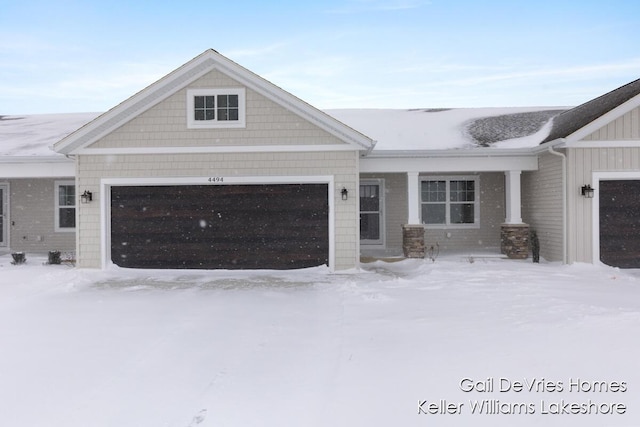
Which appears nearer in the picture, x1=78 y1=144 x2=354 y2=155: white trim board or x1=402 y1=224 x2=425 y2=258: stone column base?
x1=78 y1=144 x2=354 y2=155: white trim board

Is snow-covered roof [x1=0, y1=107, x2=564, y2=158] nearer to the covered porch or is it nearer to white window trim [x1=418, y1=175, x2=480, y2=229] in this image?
the covered porch

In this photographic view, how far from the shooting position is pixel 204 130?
505 inches

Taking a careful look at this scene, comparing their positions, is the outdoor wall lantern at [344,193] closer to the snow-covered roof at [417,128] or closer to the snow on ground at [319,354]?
the snow-covered roof at [417,128]

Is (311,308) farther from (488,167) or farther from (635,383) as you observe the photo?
(488,167)

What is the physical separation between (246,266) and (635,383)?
31.9ft

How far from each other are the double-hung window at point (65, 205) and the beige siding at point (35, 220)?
0.59 feet

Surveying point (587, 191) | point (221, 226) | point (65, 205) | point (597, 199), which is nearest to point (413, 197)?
point (587, 191)

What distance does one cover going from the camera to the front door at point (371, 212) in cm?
1684

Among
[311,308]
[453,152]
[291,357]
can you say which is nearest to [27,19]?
[453,152]

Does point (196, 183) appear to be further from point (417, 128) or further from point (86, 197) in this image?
point (417, 128)

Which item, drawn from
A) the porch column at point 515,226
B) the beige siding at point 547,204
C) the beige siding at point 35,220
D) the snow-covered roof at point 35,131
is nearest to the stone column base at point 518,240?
the porch column at point 515,226

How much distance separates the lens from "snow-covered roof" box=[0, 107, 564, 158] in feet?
48.3

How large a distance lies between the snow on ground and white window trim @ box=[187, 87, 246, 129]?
15.0 feet

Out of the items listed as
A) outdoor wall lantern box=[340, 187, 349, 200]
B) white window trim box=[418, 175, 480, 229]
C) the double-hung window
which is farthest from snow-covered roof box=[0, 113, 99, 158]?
white window trim box=[418, 175, 480, 229]
